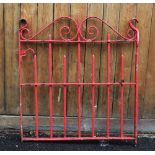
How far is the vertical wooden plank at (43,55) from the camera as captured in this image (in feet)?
12.6

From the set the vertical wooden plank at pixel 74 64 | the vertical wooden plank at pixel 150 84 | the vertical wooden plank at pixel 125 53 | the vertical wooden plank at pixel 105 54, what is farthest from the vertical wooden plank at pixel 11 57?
the vertical wooden plank at pixel 150 84

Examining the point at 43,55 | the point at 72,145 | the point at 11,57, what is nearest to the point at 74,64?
the point at 43,55

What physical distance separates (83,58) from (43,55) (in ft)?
1.27

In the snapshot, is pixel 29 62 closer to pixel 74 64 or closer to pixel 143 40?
pixel 74 64

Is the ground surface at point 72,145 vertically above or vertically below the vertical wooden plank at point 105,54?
below

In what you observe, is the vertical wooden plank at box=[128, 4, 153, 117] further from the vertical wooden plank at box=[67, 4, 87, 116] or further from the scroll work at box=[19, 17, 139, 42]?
the vertical wooden plank at box=[67, 4, 87, 116]

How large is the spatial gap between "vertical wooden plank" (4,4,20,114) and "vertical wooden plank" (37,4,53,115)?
220mm

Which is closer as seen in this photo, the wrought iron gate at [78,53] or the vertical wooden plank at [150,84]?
the wrought iron gate at [78,53]

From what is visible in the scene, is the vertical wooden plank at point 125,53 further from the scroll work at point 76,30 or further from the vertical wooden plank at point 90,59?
the vertical wooden plank at point 90,59

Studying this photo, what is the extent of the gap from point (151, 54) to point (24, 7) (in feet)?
4.24

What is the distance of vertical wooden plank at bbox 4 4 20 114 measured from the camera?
3.86 m

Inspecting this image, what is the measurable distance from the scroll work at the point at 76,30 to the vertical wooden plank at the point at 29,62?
0.20 feet

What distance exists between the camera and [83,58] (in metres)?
3.97

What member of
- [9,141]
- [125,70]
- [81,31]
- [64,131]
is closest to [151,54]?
[125,70]
